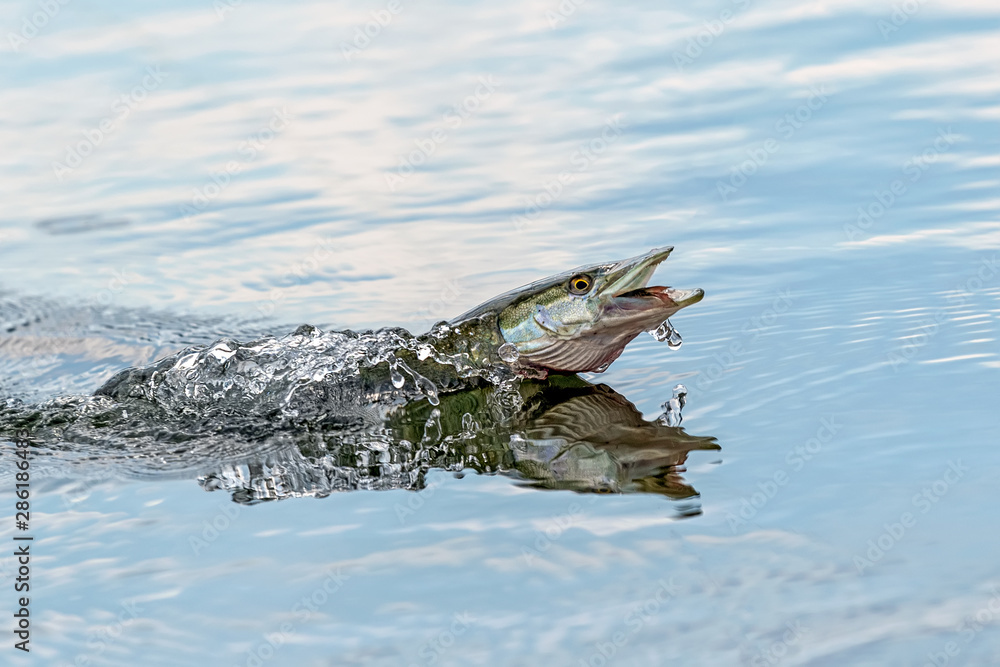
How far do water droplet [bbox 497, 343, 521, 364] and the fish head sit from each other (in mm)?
23

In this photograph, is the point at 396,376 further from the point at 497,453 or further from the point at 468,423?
the point at 497,453

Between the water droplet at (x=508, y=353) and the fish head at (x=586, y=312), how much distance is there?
23mm

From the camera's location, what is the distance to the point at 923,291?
7.32 meters

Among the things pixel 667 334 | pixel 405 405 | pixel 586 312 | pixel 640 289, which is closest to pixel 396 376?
pixel 405 405

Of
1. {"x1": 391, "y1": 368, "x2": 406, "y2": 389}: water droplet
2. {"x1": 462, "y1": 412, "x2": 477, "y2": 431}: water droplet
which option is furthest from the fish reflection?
{"x1": 391, "y1": 368, "x2": 406, "y2": 389}: water droplet

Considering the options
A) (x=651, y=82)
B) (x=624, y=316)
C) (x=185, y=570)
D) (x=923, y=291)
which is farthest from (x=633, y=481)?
(x=651, y=82)

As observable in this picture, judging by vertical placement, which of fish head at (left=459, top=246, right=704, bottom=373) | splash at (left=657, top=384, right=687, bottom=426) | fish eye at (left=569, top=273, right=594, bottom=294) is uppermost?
fish eye at (left=569, top=273, right=594, bottom=294)

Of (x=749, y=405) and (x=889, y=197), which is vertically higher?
(x=889, y=197)

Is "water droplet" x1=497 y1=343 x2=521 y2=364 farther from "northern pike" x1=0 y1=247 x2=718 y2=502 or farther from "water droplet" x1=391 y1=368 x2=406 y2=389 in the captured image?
"water droplet" x1=391 y1=368 x2=406 y2=389

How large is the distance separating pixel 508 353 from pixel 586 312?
0.58m

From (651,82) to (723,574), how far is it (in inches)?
381

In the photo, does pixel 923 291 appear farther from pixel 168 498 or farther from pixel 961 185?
pixel 168 498

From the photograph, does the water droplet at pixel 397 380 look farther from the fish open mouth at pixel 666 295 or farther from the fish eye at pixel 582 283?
the fish open mouth at pixel 666 295

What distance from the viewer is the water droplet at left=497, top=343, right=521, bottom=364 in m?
6.41
